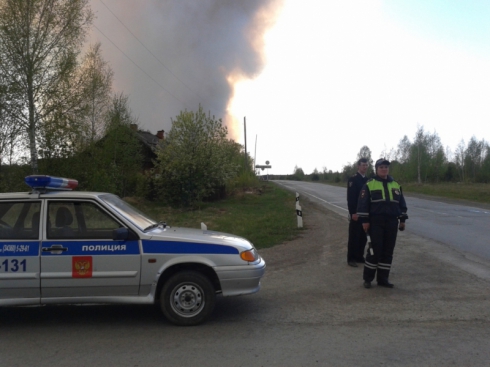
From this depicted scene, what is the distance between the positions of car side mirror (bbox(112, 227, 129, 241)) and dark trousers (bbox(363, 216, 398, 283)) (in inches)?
150

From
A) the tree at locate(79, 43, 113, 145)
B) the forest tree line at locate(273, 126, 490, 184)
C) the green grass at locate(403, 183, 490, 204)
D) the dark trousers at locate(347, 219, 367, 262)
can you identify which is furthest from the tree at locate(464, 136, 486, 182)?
the dark trousers at locate(347, 219, 367, 262)

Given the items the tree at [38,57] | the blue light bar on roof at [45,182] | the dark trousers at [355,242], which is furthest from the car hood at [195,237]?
the tree at [38,57]

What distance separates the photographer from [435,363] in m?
4.40

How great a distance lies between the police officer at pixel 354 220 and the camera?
29.9ft

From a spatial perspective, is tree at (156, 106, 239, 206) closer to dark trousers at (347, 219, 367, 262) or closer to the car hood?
dark trousers at (347, 219, 367, 262)

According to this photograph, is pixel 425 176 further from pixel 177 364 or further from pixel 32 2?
pixel 177 364

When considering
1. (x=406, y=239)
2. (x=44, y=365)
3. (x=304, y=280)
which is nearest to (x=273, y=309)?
(x=304, y=280)

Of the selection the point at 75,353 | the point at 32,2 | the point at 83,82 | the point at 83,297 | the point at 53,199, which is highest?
the point at 32,2

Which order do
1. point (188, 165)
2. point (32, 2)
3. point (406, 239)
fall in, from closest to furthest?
point (406, 239), point (32, 2), point (188, 165)

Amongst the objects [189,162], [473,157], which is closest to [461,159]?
[473,157]

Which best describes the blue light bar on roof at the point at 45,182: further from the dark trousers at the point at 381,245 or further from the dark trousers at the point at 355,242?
the dark trousers at the point at 355,242

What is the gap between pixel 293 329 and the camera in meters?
5.45

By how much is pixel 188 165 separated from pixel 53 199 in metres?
20.5

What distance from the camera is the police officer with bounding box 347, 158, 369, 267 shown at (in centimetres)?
912
